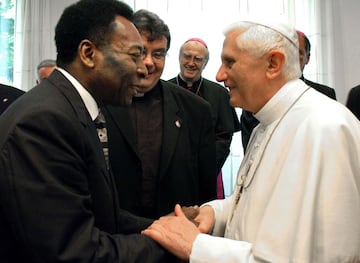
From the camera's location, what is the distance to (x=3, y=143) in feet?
4.17

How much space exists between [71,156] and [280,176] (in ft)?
2.22

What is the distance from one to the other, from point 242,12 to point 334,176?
12.4 ft

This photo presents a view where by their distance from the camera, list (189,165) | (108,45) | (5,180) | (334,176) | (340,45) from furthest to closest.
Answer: (340,45), (189,165), (108,45), (334,176), (5,180)

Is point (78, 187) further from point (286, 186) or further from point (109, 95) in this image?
point (286, 186)

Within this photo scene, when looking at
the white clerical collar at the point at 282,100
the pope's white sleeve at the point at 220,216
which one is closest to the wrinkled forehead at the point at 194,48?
the pope's white sleeve at the point at 220,216

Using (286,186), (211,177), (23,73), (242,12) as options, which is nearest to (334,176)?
(286,186)

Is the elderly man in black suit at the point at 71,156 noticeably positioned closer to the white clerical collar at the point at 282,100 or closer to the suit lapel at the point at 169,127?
the white clerical collar at the point at 282,100

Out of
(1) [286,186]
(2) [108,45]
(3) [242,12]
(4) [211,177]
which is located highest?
(3) [242,12]

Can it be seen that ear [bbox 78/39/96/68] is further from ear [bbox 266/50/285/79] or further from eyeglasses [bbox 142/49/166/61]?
eyeglasses [bbox 142/49/166/61]

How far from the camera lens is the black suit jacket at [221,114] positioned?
3.52 metres

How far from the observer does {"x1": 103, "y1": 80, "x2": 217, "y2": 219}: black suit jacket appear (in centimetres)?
225

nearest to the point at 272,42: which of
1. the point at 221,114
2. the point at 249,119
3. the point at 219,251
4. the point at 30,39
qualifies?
the point at 219,251

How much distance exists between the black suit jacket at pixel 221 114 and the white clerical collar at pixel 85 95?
1878 millimetres

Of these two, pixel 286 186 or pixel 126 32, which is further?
pixel 126 32
